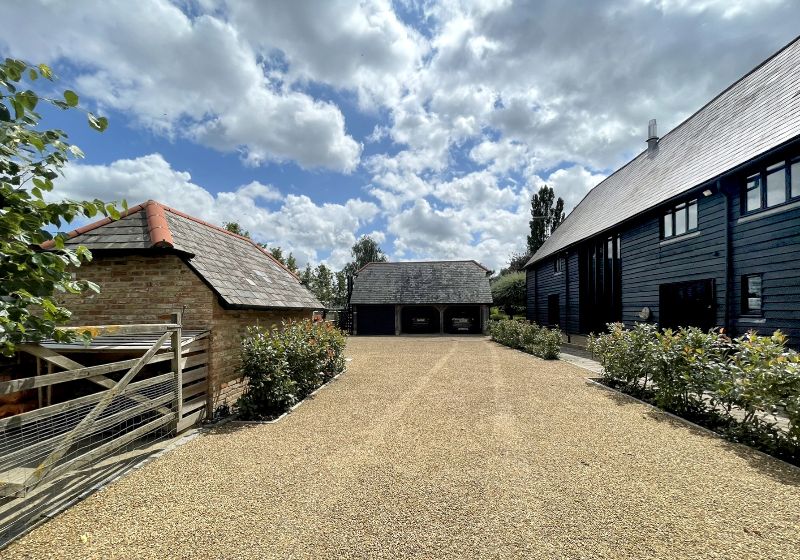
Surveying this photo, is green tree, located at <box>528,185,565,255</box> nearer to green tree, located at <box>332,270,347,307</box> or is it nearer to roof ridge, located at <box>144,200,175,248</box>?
green tree, located at <box>332,270,347,307</box>

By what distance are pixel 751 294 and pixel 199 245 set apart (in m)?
12.3

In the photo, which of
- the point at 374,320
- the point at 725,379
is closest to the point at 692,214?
the point at 725,379

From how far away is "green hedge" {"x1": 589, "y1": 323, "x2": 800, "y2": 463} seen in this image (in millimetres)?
4746

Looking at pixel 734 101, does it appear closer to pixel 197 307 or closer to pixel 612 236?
pixel 612 236

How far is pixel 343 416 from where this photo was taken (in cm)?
668

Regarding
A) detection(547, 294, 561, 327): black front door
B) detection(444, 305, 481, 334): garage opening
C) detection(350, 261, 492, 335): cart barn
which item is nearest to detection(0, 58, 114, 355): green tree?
detection(547, 294, 561, 327): black front door

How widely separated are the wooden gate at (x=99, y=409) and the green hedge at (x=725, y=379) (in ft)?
23.9

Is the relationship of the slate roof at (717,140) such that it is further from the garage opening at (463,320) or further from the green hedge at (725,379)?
the garage opening at (463,320)

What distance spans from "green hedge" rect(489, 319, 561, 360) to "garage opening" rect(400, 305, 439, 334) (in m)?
7.24

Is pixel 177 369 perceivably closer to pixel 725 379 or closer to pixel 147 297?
pixel 147 297

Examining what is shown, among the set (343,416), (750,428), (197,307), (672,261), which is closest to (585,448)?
(750,428)

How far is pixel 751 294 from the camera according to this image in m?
9.10

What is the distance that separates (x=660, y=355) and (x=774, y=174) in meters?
5.39

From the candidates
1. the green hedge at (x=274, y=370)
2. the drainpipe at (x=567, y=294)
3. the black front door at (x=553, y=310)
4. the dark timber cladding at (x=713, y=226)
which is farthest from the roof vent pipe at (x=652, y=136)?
the green hedge at (x=274, y=370)
